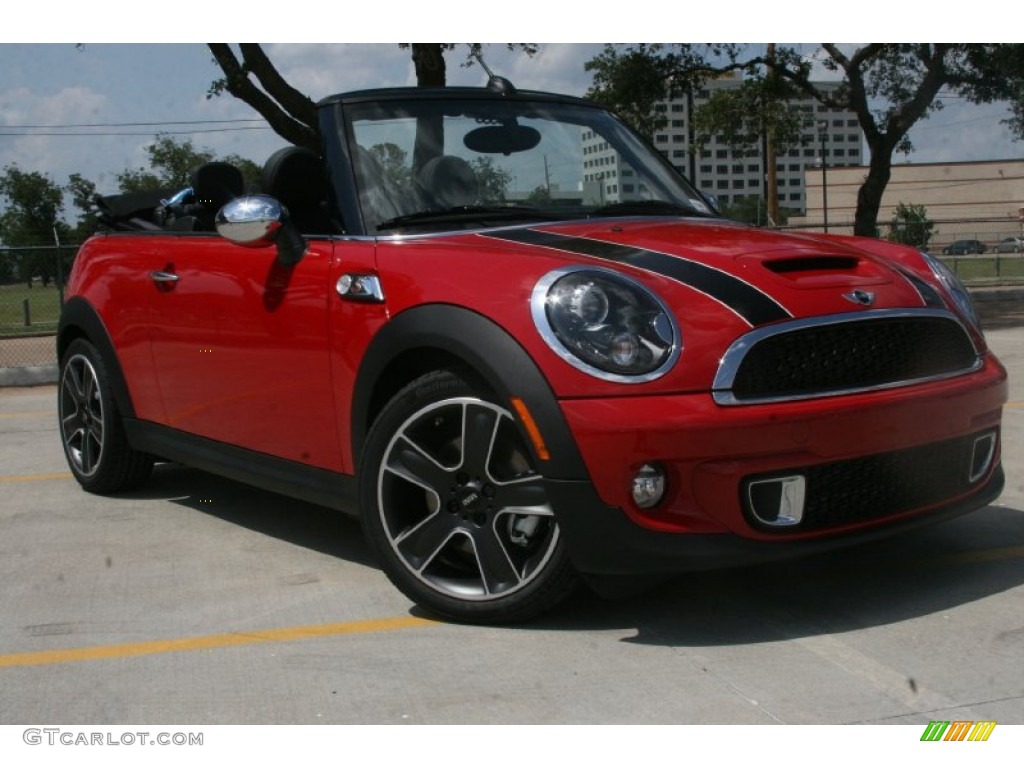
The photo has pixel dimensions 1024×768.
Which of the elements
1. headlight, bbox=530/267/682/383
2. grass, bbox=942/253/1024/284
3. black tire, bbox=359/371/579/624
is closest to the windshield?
black tire, bbox=359/371/579/624

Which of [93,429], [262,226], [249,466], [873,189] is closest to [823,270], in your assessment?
[262,226]

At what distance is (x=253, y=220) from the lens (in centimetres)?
406

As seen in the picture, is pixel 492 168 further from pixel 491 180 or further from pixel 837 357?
pixel 837 357

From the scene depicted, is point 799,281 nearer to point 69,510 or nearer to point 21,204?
point 69,510

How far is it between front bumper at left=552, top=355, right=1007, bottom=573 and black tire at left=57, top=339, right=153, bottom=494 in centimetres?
294

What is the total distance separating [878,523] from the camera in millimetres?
3523

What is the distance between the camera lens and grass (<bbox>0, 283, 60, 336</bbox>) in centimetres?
1391

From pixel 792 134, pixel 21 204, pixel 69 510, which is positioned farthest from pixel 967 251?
pixel 69 510

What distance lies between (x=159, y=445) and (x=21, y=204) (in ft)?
112

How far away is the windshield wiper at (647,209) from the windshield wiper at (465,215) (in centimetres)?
24

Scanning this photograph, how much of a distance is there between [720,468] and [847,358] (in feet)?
1.61

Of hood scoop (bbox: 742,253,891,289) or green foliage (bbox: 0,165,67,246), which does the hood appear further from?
green foliage (bbox: 0,165,67,246)
